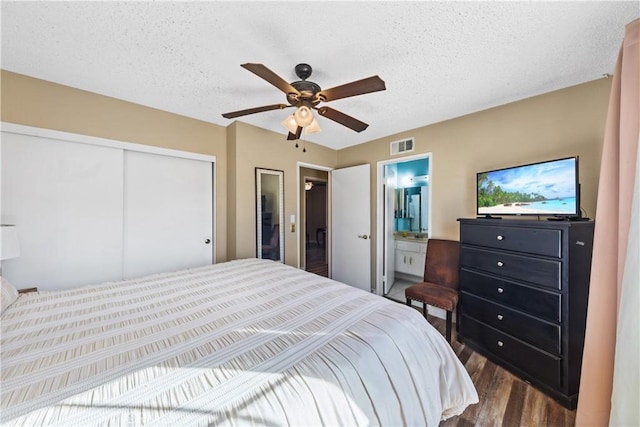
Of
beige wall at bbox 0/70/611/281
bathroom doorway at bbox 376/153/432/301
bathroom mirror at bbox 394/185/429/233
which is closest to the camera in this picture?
beige wall at bbox 0/70/611/281

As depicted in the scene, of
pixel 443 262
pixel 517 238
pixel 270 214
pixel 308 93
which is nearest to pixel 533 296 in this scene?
pixel 517 238

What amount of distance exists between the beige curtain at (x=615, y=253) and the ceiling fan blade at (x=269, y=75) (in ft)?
5.57

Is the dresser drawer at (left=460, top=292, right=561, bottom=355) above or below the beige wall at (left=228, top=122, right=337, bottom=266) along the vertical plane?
below

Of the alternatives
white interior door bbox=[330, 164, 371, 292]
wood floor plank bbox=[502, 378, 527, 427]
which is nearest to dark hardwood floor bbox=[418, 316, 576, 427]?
wood floor plank bbox=[502, 378, 527, 427]

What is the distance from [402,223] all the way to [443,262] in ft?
6.55

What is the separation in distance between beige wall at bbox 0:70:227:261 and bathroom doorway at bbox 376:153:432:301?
7.37 feet

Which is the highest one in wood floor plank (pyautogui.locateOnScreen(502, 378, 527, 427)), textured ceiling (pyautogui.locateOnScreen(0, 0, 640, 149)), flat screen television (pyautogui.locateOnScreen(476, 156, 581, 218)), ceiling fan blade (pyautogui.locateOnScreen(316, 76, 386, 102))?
textured ceiling (pyautogui.locateOnScreen(0, 0, 640, 149))

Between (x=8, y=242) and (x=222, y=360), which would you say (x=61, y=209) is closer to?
(x=8, y=242)

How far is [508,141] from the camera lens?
229 cm

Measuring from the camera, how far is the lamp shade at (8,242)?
149 cm

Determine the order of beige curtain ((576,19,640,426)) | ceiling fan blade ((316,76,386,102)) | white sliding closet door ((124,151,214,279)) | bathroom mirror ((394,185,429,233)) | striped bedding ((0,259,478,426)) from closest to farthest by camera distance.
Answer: striped bedding ((0,259,478,426))
beige curtain ((576,19,640,426))
ceiling fan blade ((316,76,386,102))
white sliding closet door ((124,151,214,279))
bathroom mirror ((394,185,429,233))

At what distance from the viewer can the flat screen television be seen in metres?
1.67

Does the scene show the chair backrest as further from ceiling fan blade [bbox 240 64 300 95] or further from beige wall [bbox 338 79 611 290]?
ceiling fan blade [bbox 240 64 300 95]

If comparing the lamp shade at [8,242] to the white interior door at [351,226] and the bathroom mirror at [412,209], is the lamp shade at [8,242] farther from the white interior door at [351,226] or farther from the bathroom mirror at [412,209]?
the bathroom mirror at [412,209]
